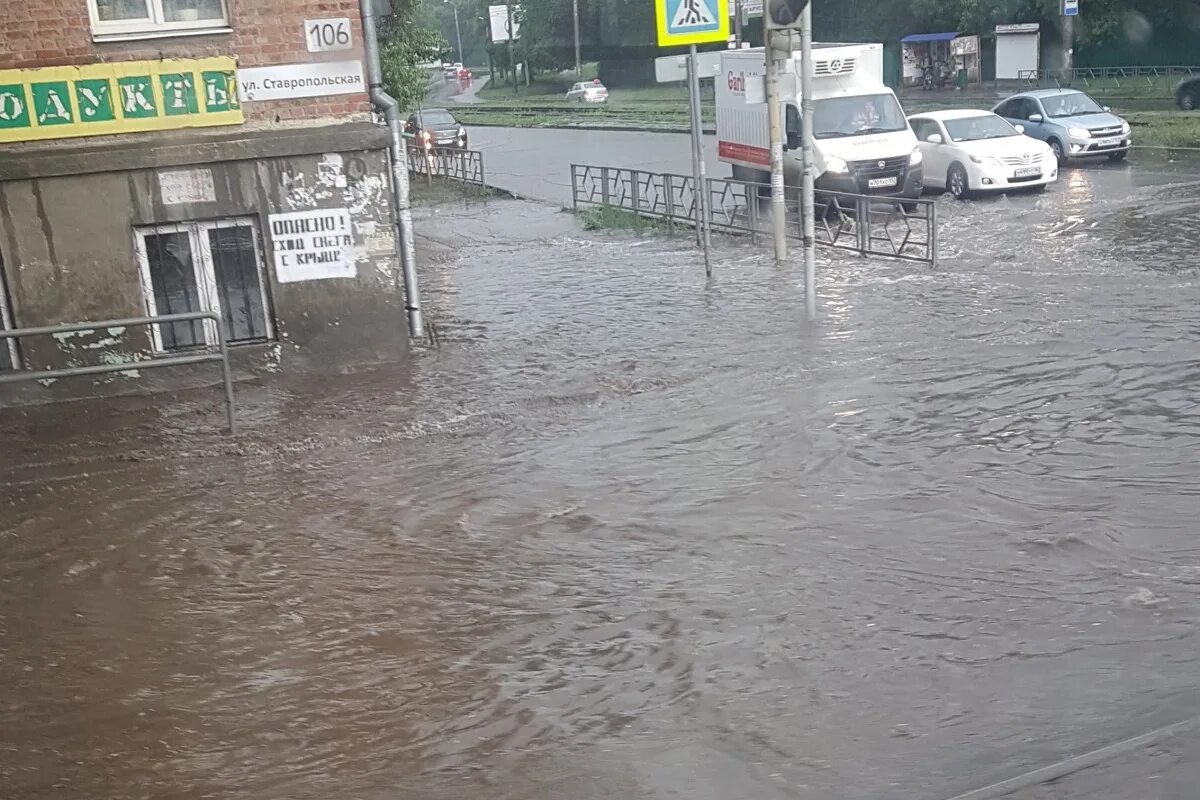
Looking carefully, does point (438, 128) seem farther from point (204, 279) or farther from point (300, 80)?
point (204, 279)

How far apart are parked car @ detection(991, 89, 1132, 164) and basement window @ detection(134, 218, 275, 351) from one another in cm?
1797

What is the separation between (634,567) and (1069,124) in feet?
70.4

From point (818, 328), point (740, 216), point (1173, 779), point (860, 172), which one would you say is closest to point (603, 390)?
point (818, 328)

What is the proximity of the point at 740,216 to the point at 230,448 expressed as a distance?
38.8 ft

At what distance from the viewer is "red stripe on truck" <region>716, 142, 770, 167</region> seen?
71.6 ft

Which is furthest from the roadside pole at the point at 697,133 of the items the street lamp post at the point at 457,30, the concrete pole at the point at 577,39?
the street lamp post at the point at 457,30

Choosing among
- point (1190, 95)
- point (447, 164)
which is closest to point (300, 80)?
point (447, 164)

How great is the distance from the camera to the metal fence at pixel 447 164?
3076 cm

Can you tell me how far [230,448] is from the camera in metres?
9.49

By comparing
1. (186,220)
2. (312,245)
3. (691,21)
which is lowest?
(312,245)

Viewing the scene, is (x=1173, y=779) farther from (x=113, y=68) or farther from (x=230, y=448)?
(x=113, y=68)

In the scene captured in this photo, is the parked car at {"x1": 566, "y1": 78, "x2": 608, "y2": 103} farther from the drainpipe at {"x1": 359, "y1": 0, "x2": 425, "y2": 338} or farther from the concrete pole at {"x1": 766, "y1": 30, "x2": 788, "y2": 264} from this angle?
the drainpipe at {"x1": 359, "y1": 0, "x2": 425, "y2": 338}

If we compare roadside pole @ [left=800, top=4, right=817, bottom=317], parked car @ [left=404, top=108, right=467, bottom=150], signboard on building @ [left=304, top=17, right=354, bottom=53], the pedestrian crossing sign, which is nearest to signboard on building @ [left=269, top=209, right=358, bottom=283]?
signboard on building @ [left=304, top=17, right=354, bottom=53]

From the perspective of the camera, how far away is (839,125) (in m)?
21.3
